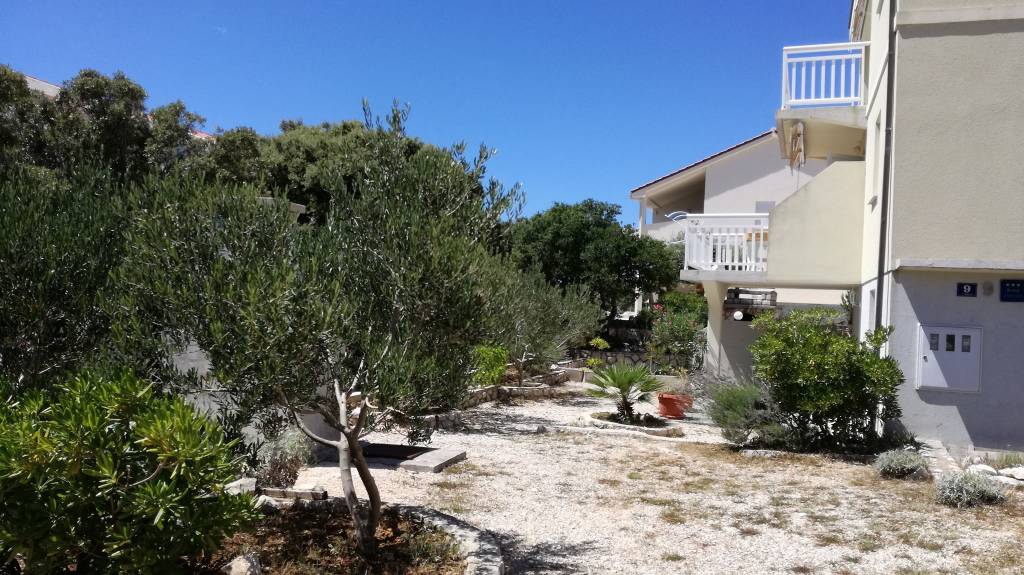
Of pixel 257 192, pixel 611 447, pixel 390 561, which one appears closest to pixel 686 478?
pixel 611 447

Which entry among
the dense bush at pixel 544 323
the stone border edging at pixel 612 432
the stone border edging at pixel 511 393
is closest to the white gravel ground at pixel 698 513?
the stone border edging at pixel 612 432

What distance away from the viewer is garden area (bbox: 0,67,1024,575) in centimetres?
385

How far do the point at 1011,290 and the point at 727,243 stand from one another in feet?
16.1

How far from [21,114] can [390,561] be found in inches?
627

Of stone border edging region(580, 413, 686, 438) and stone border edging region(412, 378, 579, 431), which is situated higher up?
stone border edging region(412, 378, 579, 431)

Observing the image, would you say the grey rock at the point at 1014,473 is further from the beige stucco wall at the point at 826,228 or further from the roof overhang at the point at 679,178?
the roof overhang at the point at 679,178

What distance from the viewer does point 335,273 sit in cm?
502

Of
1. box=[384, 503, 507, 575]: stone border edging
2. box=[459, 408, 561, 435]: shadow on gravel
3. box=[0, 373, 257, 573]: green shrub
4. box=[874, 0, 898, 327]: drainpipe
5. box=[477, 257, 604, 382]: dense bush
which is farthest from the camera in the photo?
box=[477, 257, 604, 382]: dense bush

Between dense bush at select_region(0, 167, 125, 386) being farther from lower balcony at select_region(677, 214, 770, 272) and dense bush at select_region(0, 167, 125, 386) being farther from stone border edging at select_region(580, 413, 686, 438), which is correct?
lower balcony at select_region(677, 214, 770, 272)

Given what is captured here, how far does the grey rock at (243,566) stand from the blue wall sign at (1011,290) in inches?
378

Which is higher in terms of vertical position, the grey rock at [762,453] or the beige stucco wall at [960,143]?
the beige stucco wall at [960,143]

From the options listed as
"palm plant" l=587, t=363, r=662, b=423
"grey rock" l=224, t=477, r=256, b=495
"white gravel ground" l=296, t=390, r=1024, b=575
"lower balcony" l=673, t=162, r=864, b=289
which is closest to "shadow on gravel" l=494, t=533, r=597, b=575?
"white gravel ground" l=296, t=390, r=1024, b=575

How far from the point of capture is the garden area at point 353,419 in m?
3.85

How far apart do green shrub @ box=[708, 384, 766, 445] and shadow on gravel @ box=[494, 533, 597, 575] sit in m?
5.03
